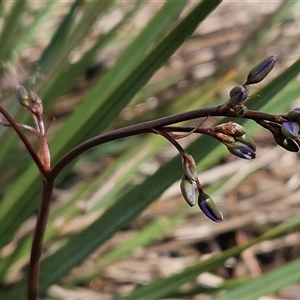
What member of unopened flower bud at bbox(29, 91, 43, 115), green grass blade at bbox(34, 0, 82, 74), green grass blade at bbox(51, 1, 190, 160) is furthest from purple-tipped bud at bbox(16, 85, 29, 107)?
green grass blade at bbox(34, 0, 82, 74)

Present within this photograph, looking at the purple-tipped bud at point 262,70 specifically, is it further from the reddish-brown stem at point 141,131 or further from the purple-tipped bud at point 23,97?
the purple-tipped bud at point 23,97

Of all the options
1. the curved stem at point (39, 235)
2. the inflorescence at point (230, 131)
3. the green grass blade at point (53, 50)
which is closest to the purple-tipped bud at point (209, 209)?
the inflorescence at point (230, 131)

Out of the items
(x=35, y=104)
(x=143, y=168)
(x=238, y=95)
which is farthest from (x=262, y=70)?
(x=143, y=168)

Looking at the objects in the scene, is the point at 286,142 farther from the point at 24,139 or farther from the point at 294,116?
the point at 24,139

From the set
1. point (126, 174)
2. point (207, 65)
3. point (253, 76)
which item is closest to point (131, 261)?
point (126, 174)

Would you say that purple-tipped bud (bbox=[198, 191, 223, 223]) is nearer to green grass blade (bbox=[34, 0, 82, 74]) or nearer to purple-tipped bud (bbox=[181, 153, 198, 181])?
purple-tipped bud (bbox=[181, 153, 198, 181])

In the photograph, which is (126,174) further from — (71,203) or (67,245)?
(67,245)

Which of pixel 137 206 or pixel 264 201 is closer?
pixel 137 206
